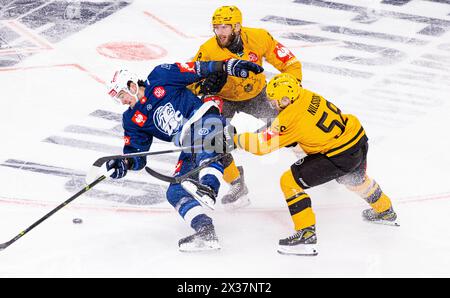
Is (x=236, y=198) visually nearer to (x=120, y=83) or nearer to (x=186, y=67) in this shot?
(x=186, y=67)

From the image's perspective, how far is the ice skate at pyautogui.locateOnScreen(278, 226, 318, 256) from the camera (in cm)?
625

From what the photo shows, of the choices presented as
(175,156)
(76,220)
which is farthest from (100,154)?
(76,220)

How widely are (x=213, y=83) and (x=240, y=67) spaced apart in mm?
259

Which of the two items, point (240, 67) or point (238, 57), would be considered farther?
point (238, 57)

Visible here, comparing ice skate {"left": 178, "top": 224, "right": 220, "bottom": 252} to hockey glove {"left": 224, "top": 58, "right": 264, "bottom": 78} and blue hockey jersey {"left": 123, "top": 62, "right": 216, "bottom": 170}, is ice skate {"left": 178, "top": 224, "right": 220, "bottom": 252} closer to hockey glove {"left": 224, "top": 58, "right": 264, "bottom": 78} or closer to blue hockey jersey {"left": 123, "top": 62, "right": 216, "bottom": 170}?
blue hockey jersey {"left": 123, "top": 62, "right": 216, "bottom": 170}

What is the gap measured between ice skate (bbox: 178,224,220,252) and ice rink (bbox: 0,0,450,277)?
53 millimetres

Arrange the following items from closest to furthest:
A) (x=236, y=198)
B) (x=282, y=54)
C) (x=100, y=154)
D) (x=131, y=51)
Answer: (x=236, y=198) → (x=282, y=54) → (x=100, y=154) → (x=131, y=51)

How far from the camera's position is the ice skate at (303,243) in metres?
6.25

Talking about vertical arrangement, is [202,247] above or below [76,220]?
above

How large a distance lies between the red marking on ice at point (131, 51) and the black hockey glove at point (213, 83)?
253 centimetres

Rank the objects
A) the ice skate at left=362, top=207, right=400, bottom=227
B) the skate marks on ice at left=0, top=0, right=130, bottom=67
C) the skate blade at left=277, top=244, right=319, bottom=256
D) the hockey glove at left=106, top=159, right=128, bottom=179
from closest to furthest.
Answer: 1. the skate blade at left=277, top=244, right=319, bottom=256
2. the hockey glove at left=106, top=159, right=128, bottom=179
3. the ice skate at left=362, top=207, right=400, bottom=227
4. the skate marks on ice at left=0, top=0, right=130, bottom=67

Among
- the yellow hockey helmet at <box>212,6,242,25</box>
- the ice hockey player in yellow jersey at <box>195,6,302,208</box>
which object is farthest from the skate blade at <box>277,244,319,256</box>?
the yellow hockey helmet at <box>212,6,242,25</box>

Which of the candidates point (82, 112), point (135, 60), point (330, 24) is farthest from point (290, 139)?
point (330, 24)

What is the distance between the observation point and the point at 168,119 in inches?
257
